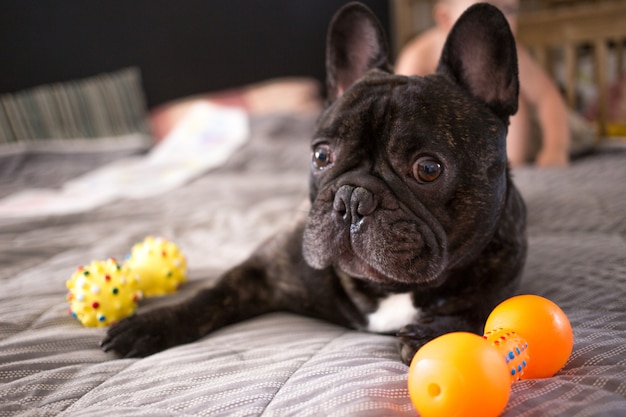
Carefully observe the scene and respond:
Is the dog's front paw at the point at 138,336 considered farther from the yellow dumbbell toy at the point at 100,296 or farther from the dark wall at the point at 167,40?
the dark wall at the point at 167,40

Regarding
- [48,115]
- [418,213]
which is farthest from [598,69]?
[48,115]

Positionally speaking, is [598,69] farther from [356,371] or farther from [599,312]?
[356,371]

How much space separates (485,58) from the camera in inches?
56.4

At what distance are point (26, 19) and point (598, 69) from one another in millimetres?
4037

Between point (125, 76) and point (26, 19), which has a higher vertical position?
point (26, 19)

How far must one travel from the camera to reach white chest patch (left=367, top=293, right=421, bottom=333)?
142 cm

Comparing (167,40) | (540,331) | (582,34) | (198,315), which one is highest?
(167,40)

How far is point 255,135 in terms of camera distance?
399cm

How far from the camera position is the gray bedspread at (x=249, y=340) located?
102 centimetres

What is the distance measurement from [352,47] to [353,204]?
0.63 meters

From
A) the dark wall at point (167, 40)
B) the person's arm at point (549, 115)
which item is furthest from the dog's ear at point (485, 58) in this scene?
the dark wall at point (167, 40)

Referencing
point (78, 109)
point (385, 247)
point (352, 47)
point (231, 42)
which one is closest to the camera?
point (385, 247)

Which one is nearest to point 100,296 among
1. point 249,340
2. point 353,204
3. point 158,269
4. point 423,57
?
point 158,269

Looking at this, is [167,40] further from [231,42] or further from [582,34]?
[582,34]
